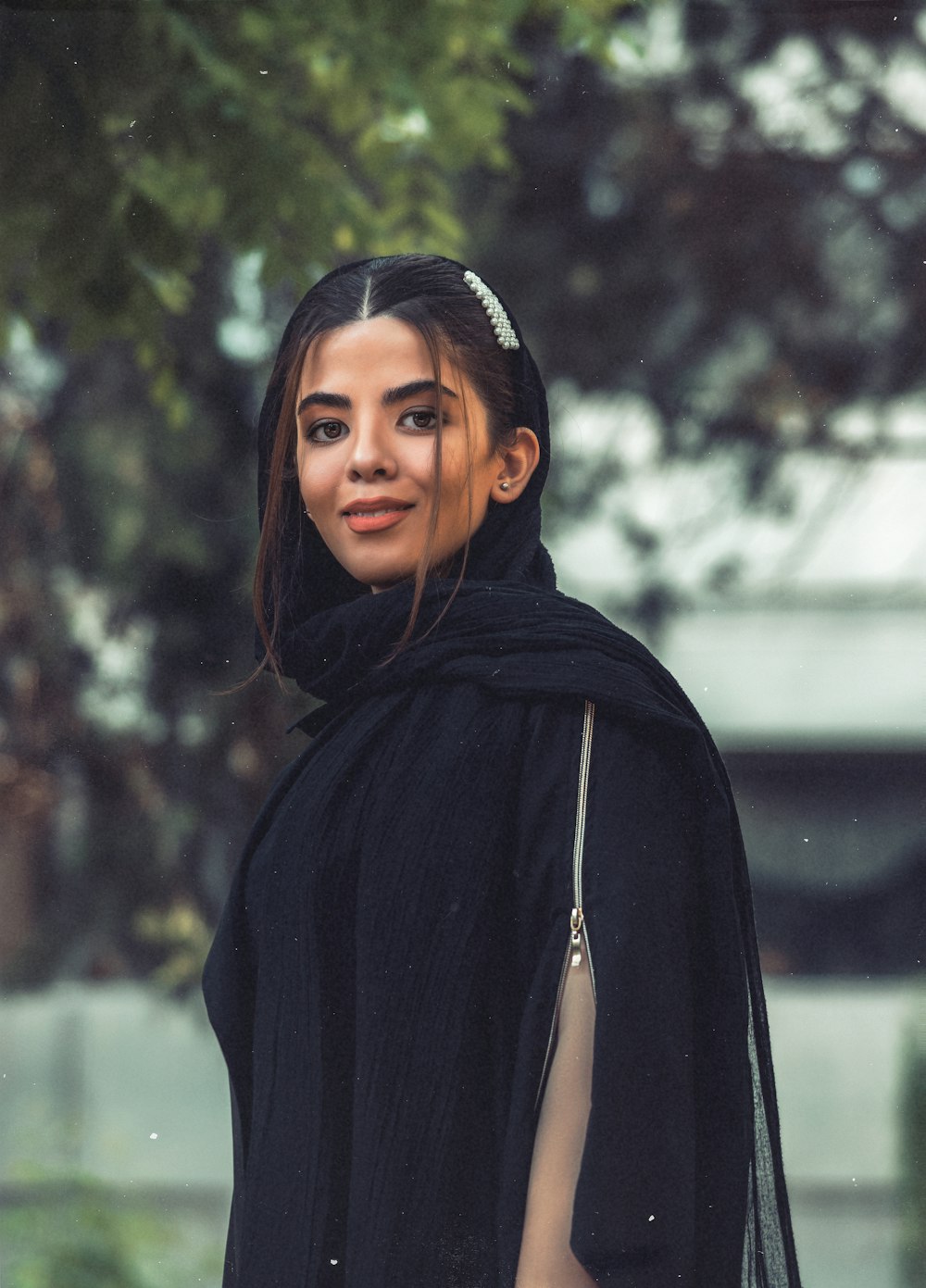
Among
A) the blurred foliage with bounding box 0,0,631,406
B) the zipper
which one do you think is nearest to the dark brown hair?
the zipper

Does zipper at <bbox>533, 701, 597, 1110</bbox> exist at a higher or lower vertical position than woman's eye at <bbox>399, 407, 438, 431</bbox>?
lower

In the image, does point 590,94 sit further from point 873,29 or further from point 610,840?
point 610,840

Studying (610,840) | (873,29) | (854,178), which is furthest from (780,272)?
(610,840)

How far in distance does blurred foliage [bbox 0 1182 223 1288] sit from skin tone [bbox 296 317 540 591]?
263 centimetres

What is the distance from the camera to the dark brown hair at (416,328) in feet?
5.39

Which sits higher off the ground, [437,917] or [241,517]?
[241,517]

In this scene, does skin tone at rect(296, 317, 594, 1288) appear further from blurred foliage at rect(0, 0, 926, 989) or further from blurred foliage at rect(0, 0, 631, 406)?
blurred foliage at rect(0, 0, 926, 989)

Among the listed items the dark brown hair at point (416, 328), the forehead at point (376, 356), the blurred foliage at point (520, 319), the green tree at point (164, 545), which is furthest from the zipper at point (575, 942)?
the blurred foliage at point (520, 319)

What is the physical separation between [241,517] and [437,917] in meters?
2.85

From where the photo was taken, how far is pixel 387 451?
1623 millimetres

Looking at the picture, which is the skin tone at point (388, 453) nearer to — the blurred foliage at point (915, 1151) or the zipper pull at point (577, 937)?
the zipper pull at point (577, 937)

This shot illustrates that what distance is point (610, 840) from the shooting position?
1.42 meters

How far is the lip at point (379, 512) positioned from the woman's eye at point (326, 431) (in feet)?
0.28

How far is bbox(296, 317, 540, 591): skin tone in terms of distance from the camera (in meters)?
1.62
